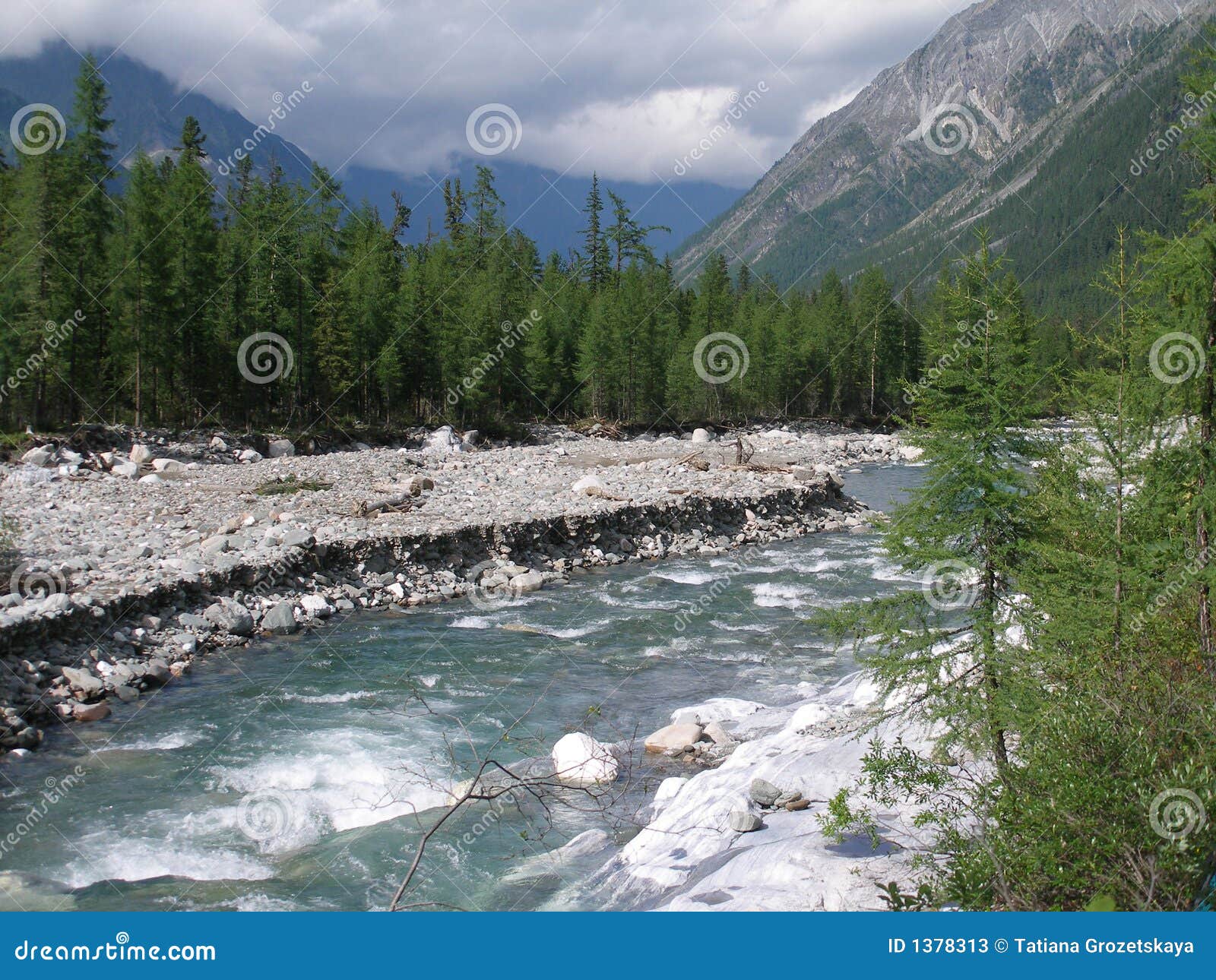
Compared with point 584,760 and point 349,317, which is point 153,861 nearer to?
point 584,760

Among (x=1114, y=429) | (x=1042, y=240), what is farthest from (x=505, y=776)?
(x=1042, y=240)

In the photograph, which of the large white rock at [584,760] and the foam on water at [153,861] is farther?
the large white rock at [584,760]

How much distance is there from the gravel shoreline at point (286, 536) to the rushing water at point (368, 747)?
88 cm

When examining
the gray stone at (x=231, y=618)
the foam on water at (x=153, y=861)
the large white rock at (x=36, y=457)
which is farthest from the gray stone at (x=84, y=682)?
the large white rock at (x=36, y=457)

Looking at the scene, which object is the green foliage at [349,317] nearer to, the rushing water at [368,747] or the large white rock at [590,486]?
the large white rock at [590,486]

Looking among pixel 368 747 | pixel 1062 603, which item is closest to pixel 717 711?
pixel 368 747

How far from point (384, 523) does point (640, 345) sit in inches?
1543

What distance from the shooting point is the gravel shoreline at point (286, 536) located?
42.5 feet

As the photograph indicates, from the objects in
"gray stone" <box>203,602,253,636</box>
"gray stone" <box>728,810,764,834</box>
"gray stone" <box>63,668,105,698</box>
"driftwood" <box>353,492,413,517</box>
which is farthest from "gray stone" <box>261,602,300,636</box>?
"gray stone" <box>728,810,764,834</box>

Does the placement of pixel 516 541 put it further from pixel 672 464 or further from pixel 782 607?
pixel 672 464

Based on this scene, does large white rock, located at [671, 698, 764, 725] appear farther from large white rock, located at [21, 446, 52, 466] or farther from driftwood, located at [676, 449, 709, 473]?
large white rock, located at [21, 446, 52, 466]

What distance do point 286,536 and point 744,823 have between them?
13095 mm

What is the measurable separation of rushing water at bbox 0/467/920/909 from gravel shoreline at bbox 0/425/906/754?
0.88m

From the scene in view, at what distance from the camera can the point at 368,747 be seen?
10828 mm
